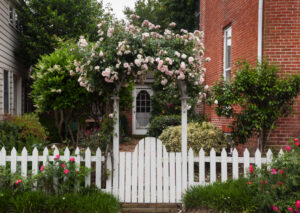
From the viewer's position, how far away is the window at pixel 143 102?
49.0 feet

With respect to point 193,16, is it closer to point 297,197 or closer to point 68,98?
point 68,98

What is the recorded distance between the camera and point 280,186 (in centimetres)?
414

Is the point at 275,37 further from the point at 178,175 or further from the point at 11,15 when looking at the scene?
the point at 11,15

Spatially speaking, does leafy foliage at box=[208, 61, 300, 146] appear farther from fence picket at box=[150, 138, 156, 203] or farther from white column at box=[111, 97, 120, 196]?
white column at box=[111, 97, 120, 196]

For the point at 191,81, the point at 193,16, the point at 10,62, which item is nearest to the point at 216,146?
the point at 191,81

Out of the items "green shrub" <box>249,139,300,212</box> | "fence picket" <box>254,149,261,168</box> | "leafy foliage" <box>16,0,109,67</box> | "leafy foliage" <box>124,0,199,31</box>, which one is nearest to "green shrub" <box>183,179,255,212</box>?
"green shrub" <box>249,139,300,212</box>

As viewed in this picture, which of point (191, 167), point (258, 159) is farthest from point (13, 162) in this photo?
point (258, 159)

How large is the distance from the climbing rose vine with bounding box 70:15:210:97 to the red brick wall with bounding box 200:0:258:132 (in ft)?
8.58

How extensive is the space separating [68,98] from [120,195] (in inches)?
93.9

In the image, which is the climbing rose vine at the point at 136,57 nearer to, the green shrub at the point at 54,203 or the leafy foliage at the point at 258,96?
the leafy foliage at the point at 258,96

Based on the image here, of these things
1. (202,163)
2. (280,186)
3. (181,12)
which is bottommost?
(280,186)

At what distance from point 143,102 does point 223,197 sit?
10.8 m

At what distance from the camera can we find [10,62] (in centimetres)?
1084

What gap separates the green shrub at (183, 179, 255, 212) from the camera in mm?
4391
